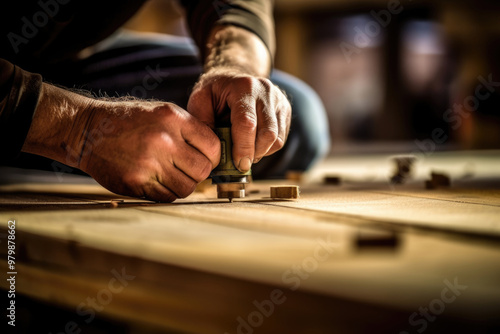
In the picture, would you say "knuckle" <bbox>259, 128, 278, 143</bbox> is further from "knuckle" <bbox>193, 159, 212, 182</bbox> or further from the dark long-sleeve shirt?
the dark long-sleeve shirt

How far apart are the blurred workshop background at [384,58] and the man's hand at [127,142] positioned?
247 inches

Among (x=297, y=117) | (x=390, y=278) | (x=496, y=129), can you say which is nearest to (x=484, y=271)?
(x=390, y=278)

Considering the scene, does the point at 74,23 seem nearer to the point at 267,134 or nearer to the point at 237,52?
the point at 237,52

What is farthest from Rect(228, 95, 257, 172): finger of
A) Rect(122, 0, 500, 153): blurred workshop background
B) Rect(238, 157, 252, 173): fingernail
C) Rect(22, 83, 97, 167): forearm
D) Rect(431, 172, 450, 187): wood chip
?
Rect(122, 0, 500, 153): blurred workshop background

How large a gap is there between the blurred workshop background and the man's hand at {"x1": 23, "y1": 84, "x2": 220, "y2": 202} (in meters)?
6.28

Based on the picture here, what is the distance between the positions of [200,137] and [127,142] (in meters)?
0.14

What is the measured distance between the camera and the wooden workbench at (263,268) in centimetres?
46

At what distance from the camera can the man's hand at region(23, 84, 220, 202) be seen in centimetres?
102

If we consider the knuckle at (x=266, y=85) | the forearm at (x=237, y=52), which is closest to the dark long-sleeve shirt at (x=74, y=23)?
the forearm at (x=237, y=52)

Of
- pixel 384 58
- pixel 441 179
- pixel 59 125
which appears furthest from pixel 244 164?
pixel 384 58

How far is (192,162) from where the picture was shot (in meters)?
1.04

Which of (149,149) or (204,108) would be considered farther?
(204,108)

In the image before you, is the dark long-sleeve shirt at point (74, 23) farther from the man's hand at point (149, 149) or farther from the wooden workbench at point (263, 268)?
the wooden workbench at point (263, 268)

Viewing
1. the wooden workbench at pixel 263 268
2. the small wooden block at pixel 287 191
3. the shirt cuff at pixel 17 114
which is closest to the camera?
the wooden workbench at pixel 263 268
